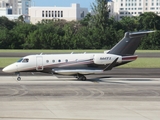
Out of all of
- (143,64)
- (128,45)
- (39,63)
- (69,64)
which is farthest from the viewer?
(143,64)

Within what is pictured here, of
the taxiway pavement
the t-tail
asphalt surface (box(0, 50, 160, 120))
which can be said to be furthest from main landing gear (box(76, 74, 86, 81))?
the t-tail

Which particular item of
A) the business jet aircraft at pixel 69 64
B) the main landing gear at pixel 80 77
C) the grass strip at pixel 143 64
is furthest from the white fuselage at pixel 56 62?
the grass strip at pixel 143 64

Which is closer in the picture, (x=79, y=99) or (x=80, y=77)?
(x=79, y=99)

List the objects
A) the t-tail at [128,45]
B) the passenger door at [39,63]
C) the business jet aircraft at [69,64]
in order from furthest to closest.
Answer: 1. the t-tail at [128,45]
2. the passenger door at [39,63]
3. the business jet aircraft at [69,64]

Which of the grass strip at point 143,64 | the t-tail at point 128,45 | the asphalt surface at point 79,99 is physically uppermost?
the t-tail at point 128,45

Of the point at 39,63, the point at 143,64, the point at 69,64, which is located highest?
the point at 39,63

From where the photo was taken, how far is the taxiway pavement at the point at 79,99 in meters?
23.5

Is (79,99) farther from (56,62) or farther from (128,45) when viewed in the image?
(128,45)

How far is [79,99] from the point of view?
29.0 meters

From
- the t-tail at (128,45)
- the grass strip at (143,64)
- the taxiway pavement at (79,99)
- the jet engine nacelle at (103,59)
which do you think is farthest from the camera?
the grass strip at (143,64)

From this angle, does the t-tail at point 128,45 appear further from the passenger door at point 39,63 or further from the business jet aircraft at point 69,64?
the passenger door at point 39,63

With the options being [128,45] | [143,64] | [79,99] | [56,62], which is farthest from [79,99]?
[143,64]

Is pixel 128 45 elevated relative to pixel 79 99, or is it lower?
elevated

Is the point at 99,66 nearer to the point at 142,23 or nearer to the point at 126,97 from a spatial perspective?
the point at 126,97
